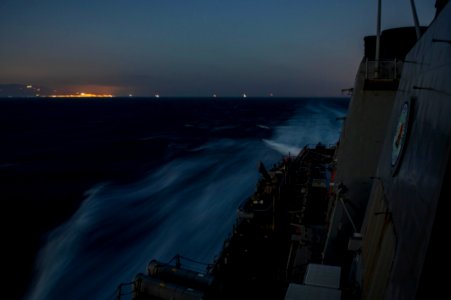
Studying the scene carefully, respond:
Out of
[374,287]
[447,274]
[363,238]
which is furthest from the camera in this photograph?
[363,238]

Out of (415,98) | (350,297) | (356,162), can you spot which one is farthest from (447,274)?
(356,162)

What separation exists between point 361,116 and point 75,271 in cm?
2267

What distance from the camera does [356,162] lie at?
14.1 metres

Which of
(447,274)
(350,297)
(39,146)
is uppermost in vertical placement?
(447,274)

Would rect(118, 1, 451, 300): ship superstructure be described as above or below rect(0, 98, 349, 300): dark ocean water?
above

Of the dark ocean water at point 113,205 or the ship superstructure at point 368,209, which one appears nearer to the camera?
the ship superstructure at point 368,209

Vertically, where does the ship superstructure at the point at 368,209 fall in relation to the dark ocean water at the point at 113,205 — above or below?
above

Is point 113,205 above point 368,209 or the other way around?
the other way around

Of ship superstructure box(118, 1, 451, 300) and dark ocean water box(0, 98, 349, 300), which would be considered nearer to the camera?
ship superstructure box(118, 1, 451, 300)

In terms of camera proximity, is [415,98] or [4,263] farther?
[4,263]

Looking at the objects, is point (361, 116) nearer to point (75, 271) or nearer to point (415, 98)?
point (415, 98)

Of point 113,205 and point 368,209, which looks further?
point 113,205

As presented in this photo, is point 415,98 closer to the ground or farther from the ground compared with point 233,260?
farther from the ground

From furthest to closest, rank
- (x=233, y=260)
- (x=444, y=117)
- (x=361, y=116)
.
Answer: (x=233, y=260), (x=361, y=116), (x=444, y=117)
